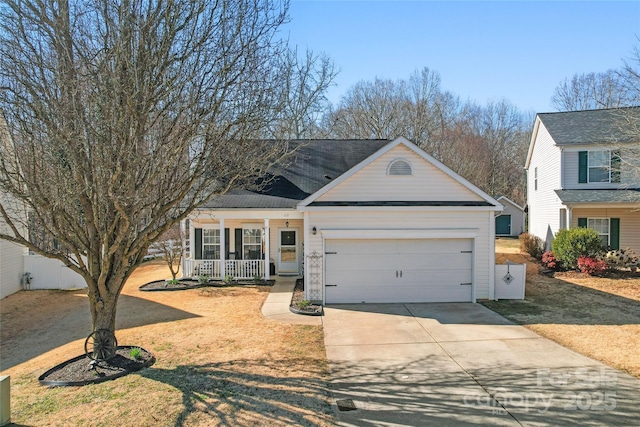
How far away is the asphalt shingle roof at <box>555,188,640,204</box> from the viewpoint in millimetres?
17531

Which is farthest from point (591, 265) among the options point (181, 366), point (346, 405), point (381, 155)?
point (181, 366)

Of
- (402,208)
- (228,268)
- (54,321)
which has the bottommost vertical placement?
(54,321)

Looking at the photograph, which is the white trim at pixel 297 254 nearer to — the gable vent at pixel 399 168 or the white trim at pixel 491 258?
the gable vent at pixel 399 168

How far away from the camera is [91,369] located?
730 cm

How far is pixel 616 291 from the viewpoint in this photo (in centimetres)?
1420

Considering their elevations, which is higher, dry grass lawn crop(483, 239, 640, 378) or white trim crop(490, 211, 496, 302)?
white trim crop(490, 211, 496, 302)

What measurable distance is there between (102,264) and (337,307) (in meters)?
6.90

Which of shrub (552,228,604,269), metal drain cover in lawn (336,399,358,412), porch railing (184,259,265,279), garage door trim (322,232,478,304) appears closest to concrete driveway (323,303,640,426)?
metal drain cover in lawn (336,399,358,412)

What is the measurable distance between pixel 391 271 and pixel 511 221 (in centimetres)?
2540

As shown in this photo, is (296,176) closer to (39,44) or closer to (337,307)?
(337,307)

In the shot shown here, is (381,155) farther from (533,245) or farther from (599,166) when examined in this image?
(533,245)

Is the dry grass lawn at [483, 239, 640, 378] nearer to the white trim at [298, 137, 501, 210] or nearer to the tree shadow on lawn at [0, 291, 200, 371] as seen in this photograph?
the white trim at [298, 137, 501, 210]

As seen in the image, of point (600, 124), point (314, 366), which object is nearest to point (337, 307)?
point (314, 366)

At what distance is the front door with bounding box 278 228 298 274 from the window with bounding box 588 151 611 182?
14.2 m
